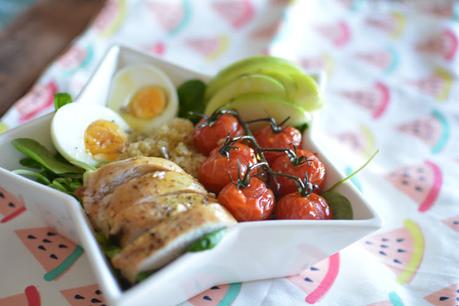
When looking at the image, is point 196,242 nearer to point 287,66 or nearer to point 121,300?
point 121,300

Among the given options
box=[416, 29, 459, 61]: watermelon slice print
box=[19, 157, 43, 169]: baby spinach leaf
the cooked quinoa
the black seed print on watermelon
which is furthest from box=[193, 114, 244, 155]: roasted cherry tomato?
box=[416, 29, 459, 61]: watermelon slice print

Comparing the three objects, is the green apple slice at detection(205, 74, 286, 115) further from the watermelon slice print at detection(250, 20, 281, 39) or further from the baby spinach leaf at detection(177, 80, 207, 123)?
the watermelon slice print at detection(250, 20, 281, 39)

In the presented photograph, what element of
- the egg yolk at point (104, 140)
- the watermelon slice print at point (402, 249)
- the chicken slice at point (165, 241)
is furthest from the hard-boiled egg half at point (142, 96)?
the watermelon slice print at point (402, 249)

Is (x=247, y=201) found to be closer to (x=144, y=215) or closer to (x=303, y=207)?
(x=303, y=207)

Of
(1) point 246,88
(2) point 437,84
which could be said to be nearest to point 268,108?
(1) point 246,88

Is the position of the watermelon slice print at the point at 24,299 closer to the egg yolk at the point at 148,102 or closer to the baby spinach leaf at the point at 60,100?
the baby spinach leaf at the point at 60,100

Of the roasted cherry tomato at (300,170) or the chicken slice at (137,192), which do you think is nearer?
the chicken slice at (137,192)
